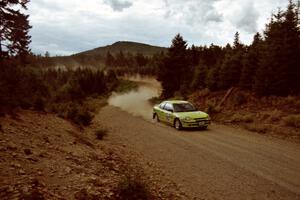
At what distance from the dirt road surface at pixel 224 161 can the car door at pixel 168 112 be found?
1.70 m

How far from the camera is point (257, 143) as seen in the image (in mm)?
13297

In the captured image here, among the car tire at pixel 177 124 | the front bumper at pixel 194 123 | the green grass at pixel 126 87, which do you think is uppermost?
the front bumper at pixel 194 123

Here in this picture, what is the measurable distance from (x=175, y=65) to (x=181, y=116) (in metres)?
20.4

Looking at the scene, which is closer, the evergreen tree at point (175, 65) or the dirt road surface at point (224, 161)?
the dirt road surface at point (224, 161)

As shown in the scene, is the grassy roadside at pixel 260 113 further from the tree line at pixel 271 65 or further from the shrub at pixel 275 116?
the tree line at pixel 271 65

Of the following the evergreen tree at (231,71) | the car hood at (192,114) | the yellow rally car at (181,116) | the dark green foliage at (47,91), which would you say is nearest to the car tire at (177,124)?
the yellow rally car at (181,116)

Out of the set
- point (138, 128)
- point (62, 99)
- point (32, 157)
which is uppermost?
point (32, 157)

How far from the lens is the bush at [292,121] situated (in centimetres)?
1603

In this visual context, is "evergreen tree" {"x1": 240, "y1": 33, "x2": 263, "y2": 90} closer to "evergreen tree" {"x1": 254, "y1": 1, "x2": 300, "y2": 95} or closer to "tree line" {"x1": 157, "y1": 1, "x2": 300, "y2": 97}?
"tree line" {"x1": 157, "y1": 1, "x2": 300, "y2": 97}

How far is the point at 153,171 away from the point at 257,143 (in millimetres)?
6187

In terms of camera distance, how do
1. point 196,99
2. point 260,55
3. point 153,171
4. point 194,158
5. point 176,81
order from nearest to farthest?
point 153,171 < point 194,158 < point 260,55 < point 196,99 < point 176,81

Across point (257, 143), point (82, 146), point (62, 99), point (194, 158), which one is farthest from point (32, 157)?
point (62, 99)

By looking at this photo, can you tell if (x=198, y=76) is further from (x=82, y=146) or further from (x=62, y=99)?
(x=62, y=99)

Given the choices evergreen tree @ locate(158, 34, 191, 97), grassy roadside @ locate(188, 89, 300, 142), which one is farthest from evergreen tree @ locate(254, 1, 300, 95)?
evergreen tree @ locate(158, 34, 191, 97)
